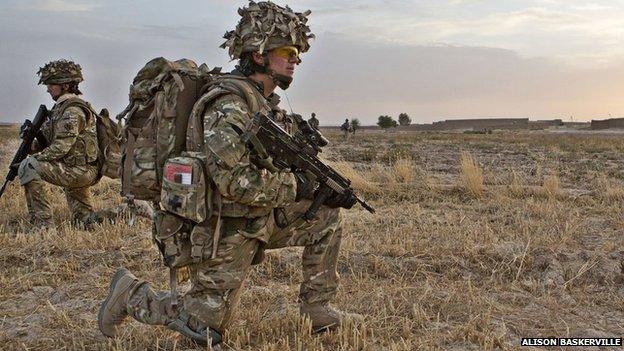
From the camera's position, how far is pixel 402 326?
4016 mm

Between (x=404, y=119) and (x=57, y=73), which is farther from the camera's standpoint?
(x=404, y=119)

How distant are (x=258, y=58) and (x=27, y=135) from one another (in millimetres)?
4942

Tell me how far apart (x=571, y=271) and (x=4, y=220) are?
6544mm

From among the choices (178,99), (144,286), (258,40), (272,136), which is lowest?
(144,286)

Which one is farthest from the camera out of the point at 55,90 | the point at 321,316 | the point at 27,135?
the point at 27,135

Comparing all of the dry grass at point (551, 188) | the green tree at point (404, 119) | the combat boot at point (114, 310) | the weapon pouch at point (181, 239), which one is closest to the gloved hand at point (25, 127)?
the combat boot at point (114, 310)

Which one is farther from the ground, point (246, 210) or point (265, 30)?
point (265, 30)

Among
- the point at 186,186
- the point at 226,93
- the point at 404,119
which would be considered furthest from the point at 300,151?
the point at 404,119

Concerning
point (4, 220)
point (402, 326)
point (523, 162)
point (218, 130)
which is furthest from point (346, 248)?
point (523, 162)

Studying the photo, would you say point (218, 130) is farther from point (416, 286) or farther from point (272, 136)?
point (416, 286)

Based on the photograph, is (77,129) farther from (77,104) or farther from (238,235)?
(238,235)

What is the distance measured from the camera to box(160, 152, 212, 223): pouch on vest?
10.9ft

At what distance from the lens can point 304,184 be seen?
3650 mm

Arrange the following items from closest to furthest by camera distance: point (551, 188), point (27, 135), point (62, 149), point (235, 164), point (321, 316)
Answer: point (235, 164) → point (321, 316) → point (62, 149) → point (27, 135) → point (551, 188)
